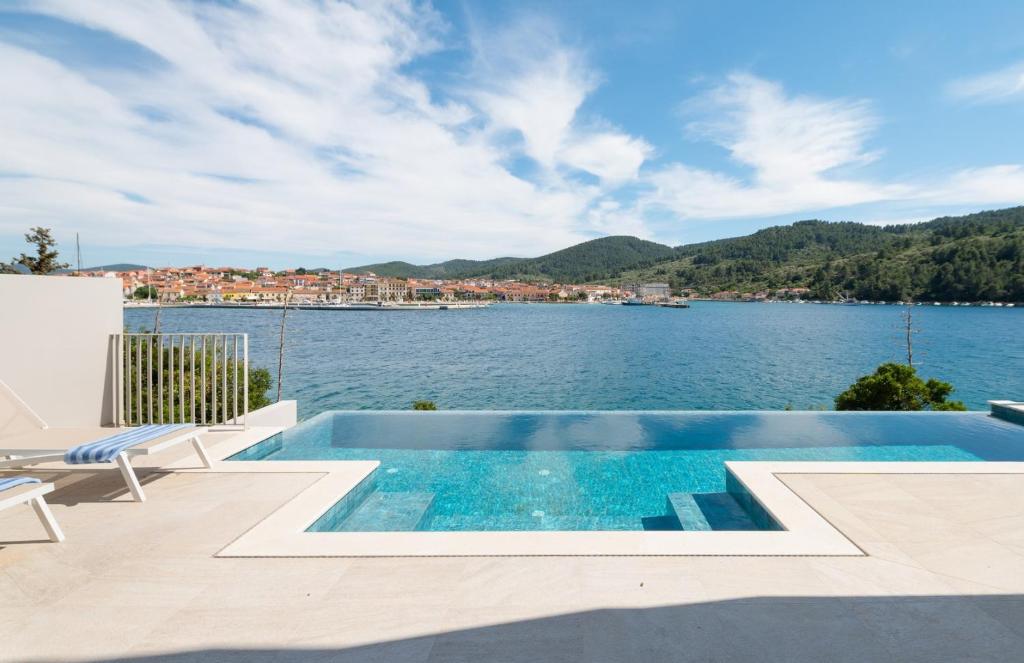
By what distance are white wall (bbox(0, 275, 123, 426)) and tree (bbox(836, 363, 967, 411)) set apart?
437 inches

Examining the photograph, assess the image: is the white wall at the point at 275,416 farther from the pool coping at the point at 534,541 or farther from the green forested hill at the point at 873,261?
the green forested hill at the point at 873,261

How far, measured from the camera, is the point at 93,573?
2.20 meters

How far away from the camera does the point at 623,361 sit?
2864cm

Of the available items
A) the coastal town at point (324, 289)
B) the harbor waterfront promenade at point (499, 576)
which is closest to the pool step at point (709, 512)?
the harbor waterfront promenade at point (499, 576)

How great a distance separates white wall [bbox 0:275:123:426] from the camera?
13.7ft

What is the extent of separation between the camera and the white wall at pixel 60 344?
4.18 metres

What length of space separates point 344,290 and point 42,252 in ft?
250

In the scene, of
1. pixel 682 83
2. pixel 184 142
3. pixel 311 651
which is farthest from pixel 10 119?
pixel 682 83

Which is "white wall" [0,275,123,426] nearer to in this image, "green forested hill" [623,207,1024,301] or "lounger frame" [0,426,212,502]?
"lounger frame" [0,426,212,502]

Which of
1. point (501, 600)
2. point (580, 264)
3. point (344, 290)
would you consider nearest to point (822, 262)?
point (580, 264)

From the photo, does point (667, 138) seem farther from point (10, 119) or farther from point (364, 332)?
point (364, 332)

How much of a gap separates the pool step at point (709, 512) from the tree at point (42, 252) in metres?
9.88

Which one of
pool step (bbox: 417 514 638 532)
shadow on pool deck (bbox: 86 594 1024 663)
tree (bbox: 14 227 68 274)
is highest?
tree (bbox: 14 227 68 274)

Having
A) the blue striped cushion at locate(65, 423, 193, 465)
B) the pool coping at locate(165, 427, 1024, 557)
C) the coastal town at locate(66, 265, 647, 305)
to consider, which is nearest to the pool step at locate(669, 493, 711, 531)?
the pool coping at locate(165, 427, 1024, 557)
